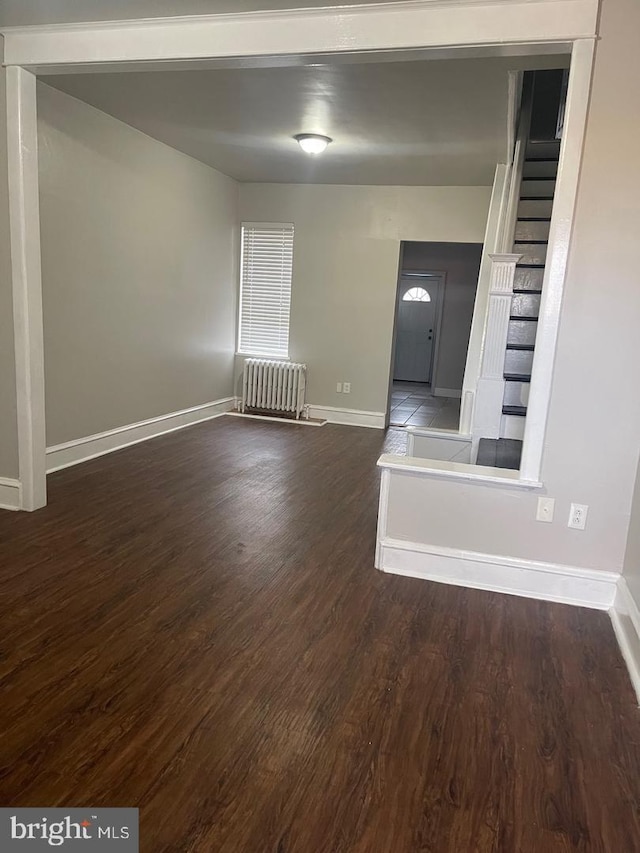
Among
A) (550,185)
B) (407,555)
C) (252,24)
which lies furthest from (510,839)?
(550,185)

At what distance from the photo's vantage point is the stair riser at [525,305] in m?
4.11

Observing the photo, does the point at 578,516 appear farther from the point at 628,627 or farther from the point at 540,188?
the point at 540,188

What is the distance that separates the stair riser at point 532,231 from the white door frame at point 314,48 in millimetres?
2185

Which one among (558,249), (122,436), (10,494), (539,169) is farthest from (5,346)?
(539,169)

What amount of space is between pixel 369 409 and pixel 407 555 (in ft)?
13.0

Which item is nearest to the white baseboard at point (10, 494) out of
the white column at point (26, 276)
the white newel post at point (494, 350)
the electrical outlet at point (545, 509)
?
the white column at point (26, 276)

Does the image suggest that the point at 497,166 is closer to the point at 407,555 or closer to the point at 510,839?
the point at 407,555

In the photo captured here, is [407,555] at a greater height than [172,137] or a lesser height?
lesser

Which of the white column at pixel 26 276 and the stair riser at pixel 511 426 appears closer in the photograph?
the white column at pixel 26 276

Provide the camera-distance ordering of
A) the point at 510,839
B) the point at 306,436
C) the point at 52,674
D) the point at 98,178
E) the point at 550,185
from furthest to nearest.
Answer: the point at 306,436 < the point at 550,185 < the point at 98,178 < the point at 52,674 < the point at 510,839

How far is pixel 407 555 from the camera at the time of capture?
305 centimetres

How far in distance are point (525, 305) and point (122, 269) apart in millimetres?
3273

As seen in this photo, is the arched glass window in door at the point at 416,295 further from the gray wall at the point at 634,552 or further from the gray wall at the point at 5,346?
the gray wall at the point at 634,552

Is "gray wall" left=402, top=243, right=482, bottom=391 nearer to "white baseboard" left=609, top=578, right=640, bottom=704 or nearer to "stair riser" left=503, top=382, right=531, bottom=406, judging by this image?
"stair riser" left=503, top=382, right=531, bottom=406
